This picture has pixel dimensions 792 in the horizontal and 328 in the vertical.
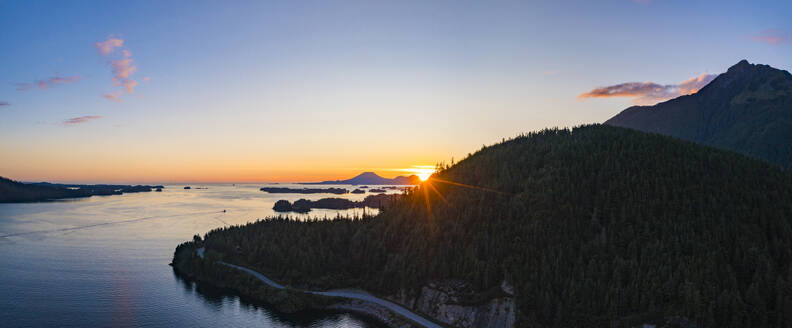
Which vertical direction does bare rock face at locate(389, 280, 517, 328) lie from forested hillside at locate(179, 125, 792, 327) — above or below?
below

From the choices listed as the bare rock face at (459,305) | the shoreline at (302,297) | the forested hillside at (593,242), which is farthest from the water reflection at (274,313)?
the bare rock face at (459,305)

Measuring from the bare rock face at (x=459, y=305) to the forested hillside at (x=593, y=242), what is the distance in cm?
333

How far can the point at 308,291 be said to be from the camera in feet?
467

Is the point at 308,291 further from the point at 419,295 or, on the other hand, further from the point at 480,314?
the point at 480,314

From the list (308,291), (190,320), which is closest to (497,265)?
(308,291)

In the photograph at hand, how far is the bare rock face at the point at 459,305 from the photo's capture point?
114812mm

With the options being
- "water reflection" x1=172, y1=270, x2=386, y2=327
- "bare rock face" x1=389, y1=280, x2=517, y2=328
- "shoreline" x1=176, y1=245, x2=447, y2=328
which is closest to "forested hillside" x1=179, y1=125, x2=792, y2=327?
"bare rock face" x1=389, y1=280, x2=517, y2=328

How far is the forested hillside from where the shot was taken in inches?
4245

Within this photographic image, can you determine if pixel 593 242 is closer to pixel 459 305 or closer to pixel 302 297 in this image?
pixel 459 305

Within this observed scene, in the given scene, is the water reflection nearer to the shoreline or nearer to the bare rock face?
the shoreline

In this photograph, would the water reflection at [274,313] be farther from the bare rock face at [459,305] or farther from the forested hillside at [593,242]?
the bare rock face at [459,305]

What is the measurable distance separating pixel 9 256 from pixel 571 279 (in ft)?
751

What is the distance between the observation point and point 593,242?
134 m

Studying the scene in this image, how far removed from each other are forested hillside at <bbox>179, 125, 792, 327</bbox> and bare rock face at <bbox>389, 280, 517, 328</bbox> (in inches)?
131
